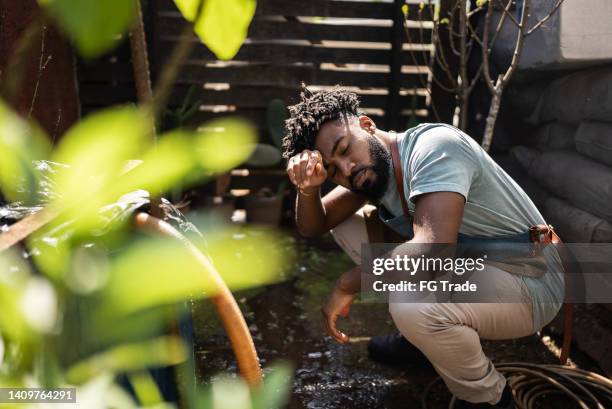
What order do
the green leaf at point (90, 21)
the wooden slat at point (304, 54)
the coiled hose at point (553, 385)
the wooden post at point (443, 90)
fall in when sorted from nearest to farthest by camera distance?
the green leaf at point (90, 21), the coiled hose at point (553, 385), the wooden post at point (443, 90), the wooden slat at point (304, 54)

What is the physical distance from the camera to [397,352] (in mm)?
2469

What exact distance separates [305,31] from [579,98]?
218 centimetres

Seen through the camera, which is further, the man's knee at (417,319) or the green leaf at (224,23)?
the man's knee at (417,319)

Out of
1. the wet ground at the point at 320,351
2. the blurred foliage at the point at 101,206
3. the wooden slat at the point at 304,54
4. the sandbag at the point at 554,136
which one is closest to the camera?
the blurred foliage at the point at 101,206

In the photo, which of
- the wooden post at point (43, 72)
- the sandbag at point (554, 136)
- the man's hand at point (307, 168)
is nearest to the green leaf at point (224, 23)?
the man's hand at point (307, 168)

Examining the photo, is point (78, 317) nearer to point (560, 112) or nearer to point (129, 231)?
point (129, 231)

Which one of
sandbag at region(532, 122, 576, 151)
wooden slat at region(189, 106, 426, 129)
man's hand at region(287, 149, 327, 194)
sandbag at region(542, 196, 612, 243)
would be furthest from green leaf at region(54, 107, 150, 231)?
wooden slat at region(189, 106, 426, 129)

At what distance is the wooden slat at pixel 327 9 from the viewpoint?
4.31 m

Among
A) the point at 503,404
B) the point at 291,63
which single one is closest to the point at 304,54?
the point at 291,63

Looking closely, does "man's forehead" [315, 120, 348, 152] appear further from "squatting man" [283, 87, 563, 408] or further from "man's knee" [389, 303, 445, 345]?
"man's knee" [389, 303, 445, 345]

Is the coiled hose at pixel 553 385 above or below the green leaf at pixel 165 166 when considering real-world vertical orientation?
below

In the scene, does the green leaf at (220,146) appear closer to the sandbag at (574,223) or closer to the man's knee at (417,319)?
the man's knee at (417,319)

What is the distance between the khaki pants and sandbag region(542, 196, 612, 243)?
0.78 meters

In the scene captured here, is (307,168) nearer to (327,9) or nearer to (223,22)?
(223,22)
